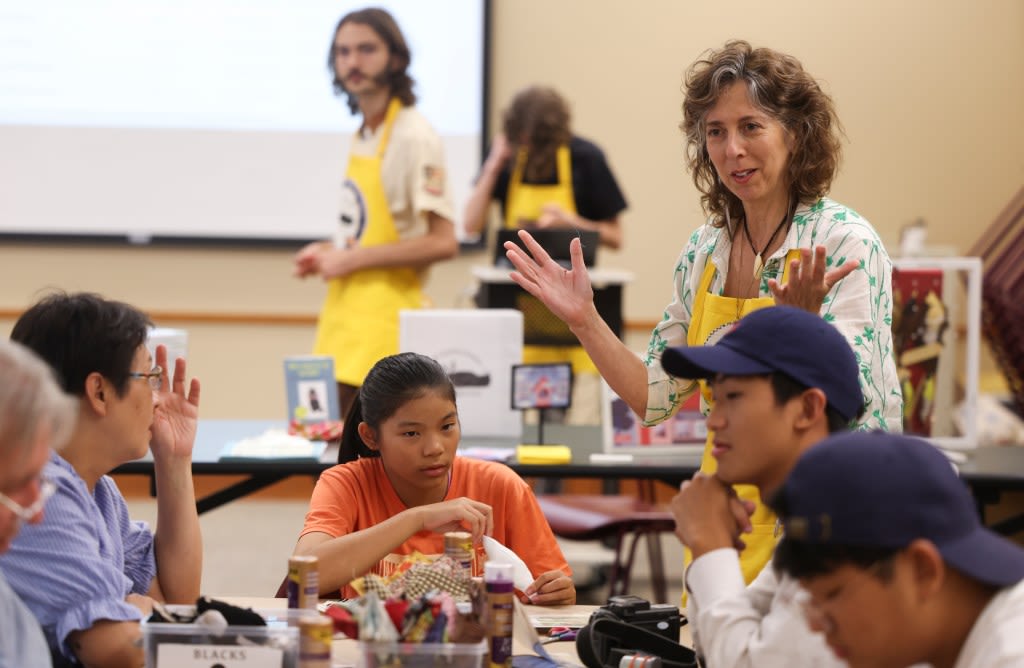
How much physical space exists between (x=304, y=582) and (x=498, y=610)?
0.86 feet

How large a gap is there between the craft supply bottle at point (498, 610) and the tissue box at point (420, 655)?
7 centimetres

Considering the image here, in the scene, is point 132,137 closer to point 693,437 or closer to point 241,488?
point 241,488

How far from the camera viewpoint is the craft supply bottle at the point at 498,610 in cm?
168

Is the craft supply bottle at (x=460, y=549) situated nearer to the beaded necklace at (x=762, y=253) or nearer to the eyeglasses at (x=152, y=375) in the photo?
the eyeglasses at (x=152, y=375)

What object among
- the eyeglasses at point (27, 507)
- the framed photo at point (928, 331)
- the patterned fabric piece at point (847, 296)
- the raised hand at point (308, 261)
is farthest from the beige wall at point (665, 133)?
the eyeglasses at point (27, 507)

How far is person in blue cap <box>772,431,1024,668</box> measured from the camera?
1.30 m

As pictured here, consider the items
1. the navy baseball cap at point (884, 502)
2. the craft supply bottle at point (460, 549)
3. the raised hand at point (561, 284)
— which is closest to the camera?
the navy baseball cap at point (884, 502)

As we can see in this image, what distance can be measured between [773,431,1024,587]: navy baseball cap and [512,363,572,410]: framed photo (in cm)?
256

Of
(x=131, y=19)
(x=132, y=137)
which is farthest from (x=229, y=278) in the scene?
(x=131, y=19)

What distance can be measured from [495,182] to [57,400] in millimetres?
4309

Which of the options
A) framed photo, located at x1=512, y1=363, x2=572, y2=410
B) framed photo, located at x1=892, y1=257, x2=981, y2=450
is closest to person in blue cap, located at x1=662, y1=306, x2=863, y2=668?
framed photo, located at x1=512, y1=363, x2=572, y2=410

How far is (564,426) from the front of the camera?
4441mm

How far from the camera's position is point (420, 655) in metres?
1.58

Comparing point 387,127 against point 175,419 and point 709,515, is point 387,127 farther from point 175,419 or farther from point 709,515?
point 709,515
